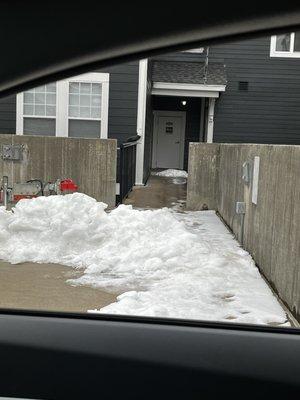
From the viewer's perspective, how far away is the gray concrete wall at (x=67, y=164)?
35.6 feet

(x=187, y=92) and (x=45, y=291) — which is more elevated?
(x=187, y=92)

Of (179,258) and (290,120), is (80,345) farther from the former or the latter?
(290,120)

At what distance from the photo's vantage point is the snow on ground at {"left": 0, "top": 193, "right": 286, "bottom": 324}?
4883 mm

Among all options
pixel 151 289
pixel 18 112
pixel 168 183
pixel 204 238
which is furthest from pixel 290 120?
pixel 151 289

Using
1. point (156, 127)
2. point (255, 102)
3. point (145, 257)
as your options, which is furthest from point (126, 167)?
point (156, 127)

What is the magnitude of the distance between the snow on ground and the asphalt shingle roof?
7402 millimetres

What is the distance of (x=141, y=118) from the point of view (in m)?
13.5

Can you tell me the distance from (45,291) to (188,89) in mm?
10981

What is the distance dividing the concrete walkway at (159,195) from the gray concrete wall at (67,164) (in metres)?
0.76

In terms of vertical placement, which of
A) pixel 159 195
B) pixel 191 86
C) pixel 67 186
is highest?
pixel 191 86

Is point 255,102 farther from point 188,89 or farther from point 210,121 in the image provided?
point 188,89

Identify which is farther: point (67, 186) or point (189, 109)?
point (189, 109)

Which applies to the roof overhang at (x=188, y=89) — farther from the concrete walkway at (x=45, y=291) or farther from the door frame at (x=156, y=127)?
the concrete walkway at (x=45, y=291)

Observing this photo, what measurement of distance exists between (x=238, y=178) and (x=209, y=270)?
2576mm
